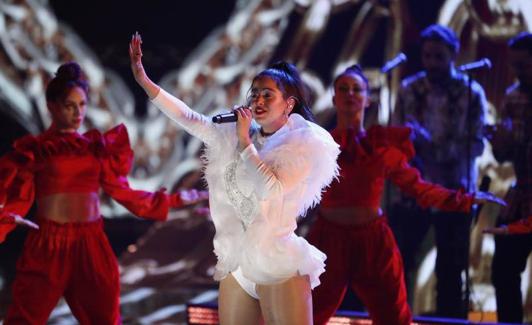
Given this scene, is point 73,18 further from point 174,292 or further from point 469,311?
Answer: point 469,311

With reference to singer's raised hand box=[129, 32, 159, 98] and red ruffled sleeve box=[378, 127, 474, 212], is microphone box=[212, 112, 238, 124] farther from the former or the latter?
red ruffled sleeve box=[378, 127, 474, 212]

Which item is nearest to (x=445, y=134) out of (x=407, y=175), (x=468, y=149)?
(x=468, y=149)

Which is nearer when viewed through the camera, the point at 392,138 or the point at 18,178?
the point at 18,178

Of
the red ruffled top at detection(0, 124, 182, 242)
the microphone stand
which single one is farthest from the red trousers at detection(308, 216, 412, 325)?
the red ruffled top at detection(0, 124, 182, 242)

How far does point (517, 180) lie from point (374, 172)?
1.23 m

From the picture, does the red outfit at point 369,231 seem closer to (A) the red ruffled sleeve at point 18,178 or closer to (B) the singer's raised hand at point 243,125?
(B) the singer's raised hand at point 243,125

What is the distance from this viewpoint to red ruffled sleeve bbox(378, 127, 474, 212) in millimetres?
4535

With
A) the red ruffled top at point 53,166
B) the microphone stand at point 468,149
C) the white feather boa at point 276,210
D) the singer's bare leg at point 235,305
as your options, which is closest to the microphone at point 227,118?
the white feather boa at point 276,210

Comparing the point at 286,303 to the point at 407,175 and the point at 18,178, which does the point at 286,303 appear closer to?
the point at 407,175

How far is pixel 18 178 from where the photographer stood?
4461mm

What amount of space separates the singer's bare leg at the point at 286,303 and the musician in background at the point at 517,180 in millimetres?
2226

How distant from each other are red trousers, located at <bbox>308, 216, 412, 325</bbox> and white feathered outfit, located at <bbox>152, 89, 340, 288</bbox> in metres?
0.95

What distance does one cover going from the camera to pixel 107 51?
806 cm

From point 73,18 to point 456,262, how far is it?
14.0 ft
